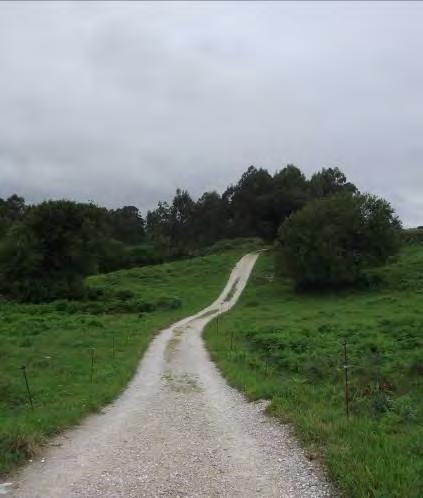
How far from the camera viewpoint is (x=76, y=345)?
28.1 metres

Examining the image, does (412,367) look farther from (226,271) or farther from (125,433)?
(226,271)

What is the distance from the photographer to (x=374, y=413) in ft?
39.0

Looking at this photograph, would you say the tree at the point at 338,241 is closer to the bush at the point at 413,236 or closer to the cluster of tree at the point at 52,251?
the cluster of tree at the point at 52,251

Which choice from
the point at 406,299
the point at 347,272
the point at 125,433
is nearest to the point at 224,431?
the point at 125,433

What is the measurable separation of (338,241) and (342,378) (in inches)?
1622

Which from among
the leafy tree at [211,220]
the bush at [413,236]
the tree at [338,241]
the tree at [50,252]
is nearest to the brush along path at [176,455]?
the tree at [338,241]

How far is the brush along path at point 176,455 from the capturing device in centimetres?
825

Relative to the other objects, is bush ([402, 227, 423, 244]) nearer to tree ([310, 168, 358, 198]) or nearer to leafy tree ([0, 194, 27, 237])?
tree ([310, 168, 358, 198])

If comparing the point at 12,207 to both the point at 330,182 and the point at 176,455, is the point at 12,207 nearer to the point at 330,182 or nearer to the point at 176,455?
the point at 330,182

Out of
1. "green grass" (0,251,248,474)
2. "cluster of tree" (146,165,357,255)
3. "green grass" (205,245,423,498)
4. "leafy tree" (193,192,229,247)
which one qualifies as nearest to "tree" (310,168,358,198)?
"cluster of tree" (146,165,357,255)

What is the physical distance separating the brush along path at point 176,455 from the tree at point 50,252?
42.0 metres

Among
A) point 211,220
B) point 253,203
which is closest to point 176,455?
point 253,203

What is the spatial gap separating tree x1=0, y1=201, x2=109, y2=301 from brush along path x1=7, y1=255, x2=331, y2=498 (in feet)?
138

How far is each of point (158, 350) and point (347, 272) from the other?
3272cm
